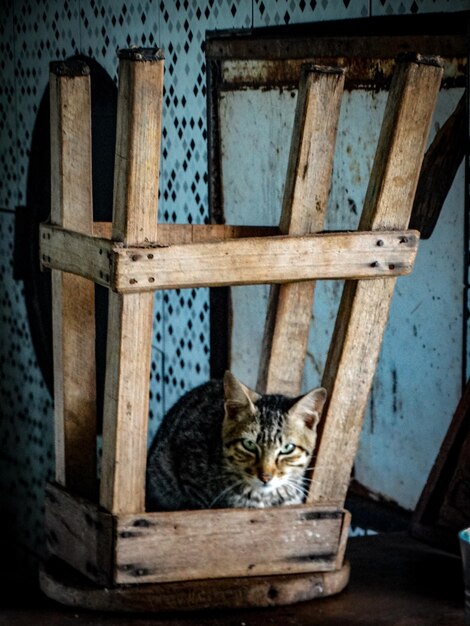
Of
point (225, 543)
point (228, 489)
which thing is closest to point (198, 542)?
point (225, 543)

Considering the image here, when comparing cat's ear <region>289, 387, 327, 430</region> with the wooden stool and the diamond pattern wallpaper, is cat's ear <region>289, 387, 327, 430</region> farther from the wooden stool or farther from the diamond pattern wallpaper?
the diamond pattern wallpaper

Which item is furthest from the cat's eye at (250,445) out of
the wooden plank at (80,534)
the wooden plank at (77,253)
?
the wooden plank at (77,253)

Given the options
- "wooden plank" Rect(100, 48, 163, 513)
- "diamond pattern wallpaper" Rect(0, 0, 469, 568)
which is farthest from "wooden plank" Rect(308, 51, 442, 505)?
"diamond pattern wallpaper" Rect(0, 0, 469, 568)

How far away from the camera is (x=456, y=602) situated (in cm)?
279

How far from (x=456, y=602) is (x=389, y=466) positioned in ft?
3.51

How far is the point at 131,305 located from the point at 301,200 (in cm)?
64

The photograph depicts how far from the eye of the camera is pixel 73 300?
2.91 m

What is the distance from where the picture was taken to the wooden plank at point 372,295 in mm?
2676

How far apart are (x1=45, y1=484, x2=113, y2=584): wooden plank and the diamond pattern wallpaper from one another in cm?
173

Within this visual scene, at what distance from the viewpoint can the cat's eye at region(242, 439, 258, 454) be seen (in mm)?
3028

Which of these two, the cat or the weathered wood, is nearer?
the cat

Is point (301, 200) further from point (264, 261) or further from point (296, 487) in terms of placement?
point (296, 487)

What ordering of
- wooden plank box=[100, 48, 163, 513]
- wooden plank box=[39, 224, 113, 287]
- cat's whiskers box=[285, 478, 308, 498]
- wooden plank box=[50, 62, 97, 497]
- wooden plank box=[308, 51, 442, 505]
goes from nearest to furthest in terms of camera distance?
Answer: 1. wooden plank box=[100, 48, 163, 513]
2. wooden plank box=[39, 224, 113, 287]
3. wooden plank box=[308, 51, 442, 505]
4. wooden plank box=[50, 62, 97, 497]
5. cat's whiskers box=[285, 478, 308, 498]

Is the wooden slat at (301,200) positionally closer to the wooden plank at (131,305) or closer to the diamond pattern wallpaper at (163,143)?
the wooden plank at (131,305)
